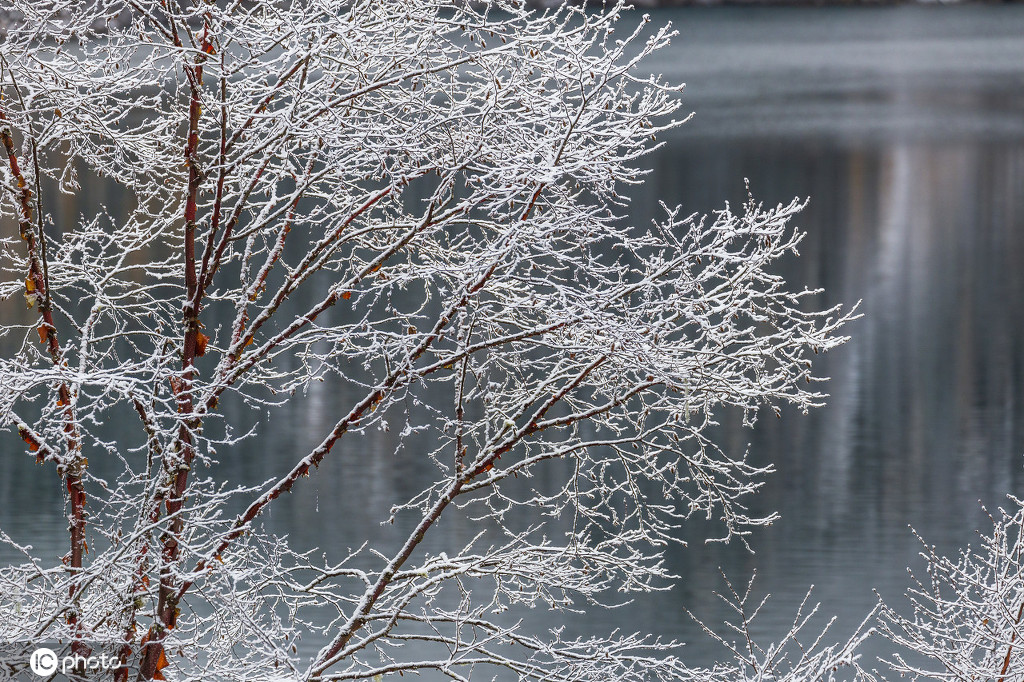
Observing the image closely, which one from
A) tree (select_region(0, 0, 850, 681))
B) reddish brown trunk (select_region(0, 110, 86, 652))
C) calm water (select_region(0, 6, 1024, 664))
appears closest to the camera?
tree (select_region(0, 0, 850, 681))

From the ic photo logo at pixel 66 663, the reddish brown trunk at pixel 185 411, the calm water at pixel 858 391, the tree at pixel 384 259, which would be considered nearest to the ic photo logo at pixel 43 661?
the ic photo logo at pixel 66 663

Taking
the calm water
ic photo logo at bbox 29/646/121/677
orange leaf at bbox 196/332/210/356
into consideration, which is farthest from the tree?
the calm water

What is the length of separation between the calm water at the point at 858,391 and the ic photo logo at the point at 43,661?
12.8m

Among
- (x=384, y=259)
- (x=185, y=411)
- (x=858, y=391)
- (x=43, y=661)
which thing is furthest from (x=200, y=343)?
(x=858, y=391)

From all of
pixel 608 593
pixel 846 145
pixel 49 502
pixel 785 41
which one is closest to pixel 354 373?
pixel 49 502

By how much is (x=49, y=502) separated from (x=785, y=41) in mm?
139876

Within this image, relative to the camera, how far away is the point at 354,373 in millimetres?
37656

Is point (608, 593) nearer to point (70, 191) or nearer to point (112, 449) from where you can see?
point (70, 191)

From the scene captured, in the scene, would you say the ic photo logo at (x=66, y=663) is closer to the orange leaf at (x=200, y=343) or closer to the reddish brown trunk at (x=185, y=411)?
the reddish brown trunk at (x=185, y=411)

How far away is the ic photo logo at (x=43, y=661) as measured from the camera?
5.98 meters

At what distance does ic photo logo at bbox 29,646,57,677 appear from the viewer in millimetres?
5977

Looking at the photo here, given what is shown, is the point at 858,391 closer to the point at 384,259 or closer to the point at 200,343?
the point at 384,259

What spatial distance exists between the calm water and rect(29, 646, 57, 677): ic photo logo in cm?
1278

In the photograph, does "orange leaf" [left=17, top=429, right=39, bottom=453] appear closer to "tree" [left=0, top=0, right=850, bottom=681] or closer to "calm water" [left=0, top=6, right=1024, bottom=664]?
"tree" [left=0, top=0, right=850, bottom=681]
